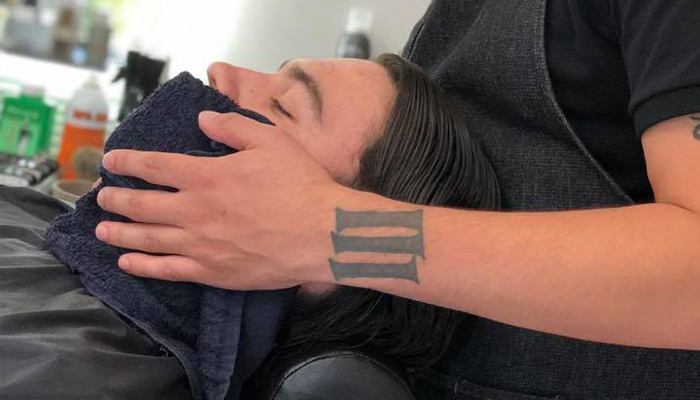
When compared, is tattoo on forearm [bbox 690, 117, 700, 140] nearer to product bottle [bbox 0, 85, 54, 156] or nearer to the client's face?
the client's face

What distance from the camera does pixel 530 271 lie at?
2.39 ft

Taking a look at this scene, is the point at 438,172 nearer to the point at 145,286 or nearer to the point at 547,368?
the point at 547,368

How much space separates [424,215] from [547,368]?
402 millimetres

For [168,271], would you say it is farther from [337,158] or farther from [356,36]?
[356,36]

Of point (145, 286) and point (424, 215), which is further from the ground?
point (424, 215)

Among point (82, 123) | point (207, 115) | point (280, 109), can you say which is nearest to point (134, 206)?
point (207, 115)

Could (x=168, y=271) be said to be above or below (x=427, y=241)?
below

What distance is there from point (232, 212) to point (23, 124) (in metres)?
1.54

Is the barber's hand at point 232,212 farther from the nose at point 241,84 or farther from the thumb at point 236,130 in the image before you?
the nose at point 241,84

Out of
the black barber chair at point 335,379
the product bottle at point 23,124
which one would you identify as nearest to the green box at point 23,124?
the product bottle at point 23,124

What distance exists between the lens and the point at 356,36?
2.13 meters

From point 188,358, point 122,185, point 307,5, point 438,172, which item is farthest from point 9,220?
point 307,5

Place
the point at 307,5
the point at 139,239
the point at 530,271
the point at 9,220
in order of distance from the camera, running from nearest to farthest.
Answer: the point at 530,271
the point at 139,239
the point at 9,220
the point at 307,5

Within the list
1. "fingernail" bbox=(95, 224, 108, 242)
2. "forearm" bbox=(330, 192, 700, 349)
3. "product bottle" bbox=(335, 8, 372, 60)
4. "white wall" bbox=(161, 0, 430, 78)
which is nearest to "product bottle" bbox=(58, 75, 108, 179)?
"white wall" bbox=(161, 0, 430, 78)
